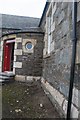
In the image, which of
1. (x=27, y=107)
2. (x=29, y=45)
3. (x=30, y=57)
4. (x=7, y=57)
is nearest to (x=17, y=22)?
(x=7, y=57)

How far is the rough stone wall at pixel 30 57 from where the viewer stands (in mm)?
9633

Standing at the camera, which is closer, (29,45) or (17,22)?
(29,45)

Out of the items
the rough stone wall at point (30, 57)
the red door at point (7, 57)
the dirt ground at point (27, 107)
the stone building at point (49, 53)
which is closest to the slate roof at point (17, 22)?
the red door at point (7, 57)

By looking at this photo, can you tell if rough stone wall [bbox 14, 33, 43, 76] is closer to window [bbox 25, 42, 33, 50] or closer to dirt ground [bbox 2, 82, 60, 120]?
window [bbox 25, 42, 33, 50]

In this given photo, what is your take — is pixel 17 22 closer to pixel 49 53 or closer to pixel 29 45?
pixel 29 45

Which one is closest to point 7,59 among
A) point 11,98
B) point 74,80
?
point 11,98

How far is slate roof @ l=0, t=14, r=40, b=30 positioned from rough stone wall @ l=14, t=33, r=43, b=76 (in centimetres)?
792

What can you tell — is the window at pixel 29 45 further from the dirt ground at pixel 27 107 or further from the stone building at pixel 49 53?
the dirt ground at pixel 27 107

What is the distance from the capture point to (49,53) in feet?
22.3

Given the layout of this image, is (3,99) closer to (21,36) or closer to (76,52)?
(76,52)

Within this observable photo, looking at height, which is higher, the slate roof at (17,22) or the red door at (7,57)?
the slate roof at (17,22)

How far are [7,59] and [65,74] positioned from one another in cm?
899

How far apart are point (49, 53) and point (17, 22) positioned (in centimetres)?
1288

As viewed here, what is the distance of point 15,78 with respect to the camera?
32.6 ft
